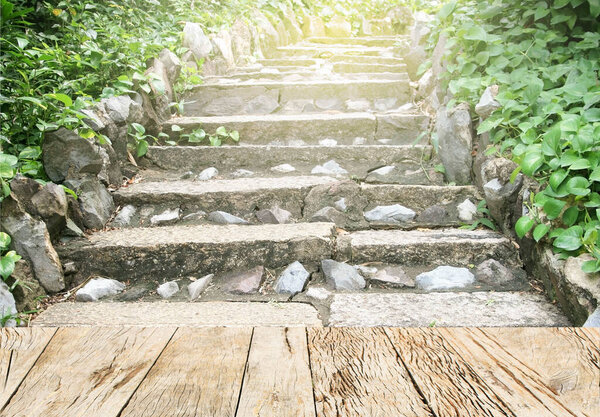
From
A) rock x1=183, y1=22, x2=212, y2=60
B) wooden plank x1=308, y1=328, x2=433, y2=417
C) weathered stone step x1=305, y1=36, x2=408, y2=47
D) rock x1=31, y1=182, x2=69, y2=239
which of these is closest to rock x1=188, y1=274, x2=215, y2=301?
rock x1=31, y1=182, x2=69, y2=239

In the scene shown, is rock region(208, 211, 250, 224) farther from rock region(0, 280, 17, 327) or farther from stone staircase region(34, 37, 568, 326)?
rock region(0, 280, 17, 327)

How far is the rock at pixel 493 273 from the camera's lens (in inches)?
70.7

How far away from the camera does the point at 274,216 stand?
2211 millimetres

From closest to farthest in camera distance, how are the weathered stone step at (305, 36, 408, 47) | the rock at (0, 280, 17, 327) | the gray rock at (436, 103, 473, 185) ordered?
1. the rock at (0, 280, 17, 327)
2. the gray rock at (436, 103, 473, 185)
3. the weathered stone step at (305, 36, 408, 47)

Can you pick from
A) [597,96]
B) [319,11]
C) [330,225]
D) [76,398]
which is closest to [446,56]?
[597,96]

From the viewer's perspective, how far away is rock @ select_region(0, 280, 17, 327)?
1.48m

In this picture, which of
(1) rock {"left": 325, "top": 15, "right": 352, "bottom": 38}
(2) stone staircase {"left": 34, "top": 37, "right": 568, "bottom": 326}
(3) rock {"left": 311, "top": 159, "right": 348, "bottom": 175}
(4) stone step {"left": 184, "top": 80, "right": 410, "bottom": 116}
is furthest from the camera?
(1) rock {"left": 325, "top": 15, "right": 352, "bottom": 38}

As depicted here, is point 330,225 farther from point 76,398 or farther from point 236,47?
point 236,47

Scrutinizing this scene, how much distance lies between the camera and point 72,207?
203 cm

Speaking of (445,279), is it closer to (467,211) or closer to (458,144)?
(467,211)

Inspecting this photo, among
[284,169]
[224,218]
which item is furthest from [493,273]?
[284,169]

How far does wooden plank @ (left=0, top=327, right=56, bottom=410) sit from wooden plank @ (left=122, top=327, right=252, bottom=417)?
23 cm

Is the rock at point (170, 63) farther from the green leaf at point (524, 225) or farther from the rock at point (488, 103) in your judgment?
the green leaf at point (524, 225)

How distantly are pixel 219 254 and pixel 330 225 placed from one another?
0.49 meters
